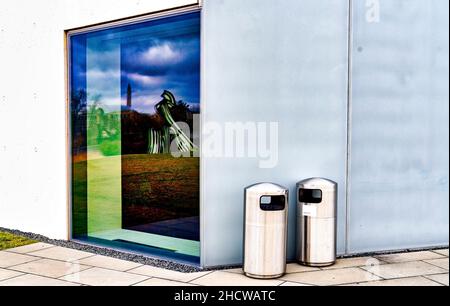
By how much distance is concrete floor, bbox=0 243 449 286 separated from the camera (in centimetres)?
511

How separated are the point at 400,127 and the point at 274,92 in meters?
1.87

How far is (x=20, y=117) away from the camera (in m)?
7.80

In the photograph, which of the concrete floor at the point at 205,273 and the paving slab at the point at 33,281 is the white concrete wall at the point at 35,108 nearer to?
the concrete floor at the point at 205,273

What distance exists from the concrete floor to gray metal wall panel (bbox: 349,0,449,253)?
0.48m

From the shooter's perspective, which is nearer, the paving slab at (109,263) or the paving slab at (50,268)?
the paving slab at (50,268)

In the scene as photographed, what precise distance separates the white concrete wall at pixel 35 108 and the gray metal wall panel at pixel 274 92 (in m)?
1.87

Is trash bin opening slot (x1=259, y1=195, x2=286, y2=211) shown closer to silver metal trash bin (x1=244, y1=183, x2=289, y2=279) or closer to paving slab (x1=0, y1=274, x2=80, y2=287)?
silver metal trash bin (x1=244, y1=183, x2=289, y2=279)

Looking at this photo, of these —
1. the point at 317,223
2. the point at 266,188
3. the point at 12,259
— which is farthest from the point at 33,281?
the point at 317,223

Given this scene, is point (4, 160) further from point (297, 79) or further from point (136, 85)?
point (297, 79)

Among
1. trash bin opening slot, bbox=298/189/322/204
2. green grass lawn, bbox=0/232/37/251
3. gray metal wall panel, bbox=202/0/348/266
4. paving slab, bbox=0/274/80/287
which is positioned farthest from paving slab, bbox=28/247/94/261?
trash bin opening slot, bbox=298/189/322/204

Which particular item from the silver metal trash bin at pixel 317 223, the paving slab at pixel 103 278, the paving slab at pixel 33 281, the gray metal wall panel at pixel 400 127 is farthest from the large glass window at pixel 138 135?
the gray metal wall panel at pixel 400 127

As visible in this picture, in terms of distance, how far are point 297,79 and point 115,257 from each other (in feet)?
10.6

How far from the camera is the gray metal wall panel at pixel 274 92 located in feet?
18.5

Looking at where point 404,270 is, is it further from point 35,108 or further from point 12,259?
point 35,108
